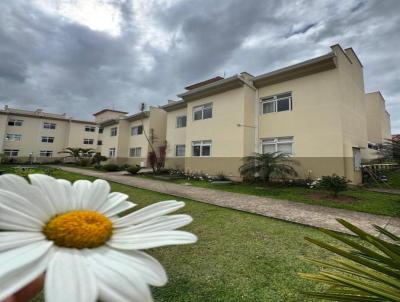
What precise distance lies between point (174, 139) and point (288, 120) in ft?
36.4

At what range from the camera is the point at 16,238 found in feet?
1.56

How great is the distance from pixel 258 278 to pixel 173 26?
12907 mm

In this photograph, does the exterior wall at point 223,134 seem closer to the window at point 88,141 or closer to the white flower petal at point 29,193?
the white flower petal at point 29,193

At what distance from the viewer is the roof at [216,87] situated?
45.3ft

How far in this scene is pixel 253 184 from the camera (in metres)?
12.6

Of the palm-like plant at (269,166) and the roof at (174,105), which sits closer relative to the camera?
the palm-like plant at (269,166)

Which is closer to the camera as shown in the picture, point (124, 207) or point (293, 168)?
point (124, 207)

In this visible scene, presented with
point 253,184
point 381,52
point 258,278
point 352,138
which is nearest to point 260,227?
point 258,278

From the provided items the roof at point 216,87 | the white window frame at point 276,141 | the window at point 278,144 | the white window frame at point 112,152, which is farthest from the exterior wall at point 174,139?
the white window frame at point 112,152

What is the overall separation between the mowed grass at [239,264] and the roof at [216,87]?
11.0 metres

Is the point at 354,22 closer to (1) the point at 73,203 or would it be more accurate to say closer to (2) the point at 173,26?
(2) the point at 173,26

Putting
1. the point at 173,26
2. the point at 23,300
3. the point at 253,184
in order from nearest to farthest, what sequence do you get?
1. the point at 23,300
2. the point at 173,26
3. the point at 253,184

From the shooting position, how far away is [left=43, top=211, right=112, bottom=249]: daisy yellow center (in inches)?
18.8

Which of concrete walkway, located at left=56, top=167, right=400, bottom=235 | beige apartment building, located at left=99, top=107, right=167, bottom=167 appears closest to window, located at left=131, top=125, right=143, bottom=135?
beige apartment building, located at left=99, top=107, right=167, bottom=167
